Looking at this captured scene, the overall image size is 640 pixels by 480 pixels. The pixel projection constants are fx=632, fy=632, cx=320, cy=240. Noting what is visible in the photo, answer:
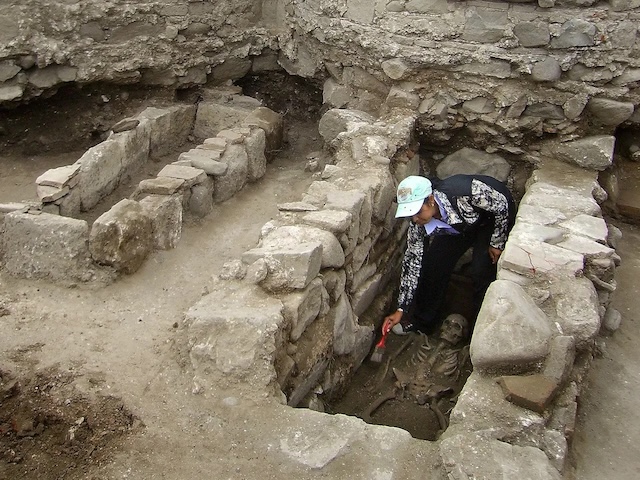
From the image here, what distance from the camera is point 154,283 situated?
166 inches

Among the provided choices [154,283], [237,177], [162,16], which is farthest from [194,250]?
[162,16]

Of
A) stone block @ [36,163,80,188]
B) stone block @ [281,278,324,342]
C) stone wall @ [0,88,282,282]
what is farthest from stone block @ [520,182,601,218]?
stone block @ [36,163,80,188]

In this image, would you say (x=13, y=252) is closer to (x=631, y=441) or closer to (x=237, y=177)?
(x=237, y=177)

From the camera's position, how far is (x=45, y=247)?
4035mm

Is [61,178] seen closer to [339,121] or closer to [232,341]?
[232,341]

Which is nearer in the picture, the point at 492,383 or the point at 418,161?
the point at 492,383

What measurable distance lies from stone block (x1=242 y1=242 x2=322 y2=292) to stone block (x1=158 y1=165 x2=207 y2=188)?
1236 millimetres

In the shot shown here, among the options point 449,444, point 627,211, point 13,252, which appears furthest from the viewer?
point 627,211

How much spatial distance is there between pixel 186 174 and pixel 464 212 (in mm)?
2134

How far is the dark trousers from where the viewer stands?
5.10m

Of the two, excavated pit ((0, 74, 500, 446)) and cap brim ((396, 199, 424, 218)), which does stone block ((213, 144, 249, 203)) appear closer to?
excavated pit ((0, 74, 500, 446))

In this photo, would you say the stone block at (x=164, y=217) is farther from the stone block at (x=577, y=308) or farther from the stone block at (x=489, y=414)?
the stone block at (x=577, y=308)

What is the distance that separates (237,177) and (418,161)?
5.77 feet

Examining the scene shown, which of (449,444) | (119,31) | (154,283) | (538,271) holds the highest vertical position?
(119,31)
